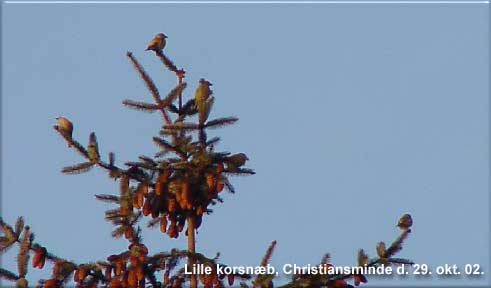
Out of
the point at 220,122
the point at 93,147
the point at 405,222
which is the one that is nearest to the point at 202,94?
the point at 220,122

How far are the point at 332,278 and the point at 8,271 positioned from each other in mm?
2779

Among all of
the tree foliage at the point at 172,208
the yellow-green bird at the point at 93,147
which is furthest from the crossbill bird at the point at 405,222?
the yellow-green bird at the point at 93,147

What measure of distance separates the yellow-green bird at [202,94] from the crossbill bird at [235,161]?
1.70 ft

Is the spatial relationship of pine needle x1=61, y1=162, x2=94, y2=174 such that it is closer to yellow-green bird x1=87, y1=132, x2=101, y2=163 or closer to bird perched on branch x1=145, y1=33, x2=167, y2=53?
yellow-green bird x1=87, y1=132, x2=101, y2=163

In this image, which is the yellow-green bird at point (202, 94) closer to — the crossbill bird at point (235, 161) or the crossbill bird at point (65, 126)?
the crossbill bird at point (235, 161)

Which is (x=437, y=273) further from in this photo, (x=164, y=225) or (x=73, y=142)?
(x=73, y=142)

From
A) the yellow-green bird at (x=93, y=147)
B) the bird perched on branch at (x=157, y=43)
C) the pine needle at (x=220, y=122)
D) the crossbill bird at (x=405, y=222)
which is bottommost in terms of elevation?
the crossbill bird at (x=405, y=222)

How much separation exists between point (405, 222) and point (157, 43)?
2864mm

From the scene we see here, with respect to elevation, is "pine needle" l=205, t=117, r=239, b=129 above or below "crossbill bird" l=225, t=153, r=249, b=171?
above

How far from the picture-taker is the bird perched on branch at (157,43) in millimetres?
8422

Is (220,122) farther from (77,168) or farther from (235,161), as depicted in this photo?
(77,168)

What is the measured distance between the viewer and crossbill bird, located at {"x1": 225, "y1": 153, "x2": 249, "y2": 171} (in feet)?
25.9

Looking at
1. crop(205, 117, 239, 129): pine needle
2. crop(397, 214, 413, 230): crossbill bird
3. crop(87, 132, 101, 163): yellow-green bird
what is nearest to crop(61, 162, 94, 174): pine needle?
crop(87, 132, 101, 163): yellow-green bird

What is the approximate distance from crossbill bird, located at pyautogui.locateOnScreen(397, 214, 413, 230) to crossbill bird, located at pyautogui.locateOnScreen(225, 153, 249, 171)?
149 centimetres
